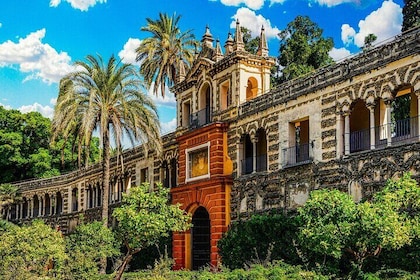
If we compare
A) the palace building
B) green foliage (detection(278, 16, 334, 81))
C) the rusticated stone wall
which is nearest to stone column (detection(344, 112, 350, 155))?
the palace building

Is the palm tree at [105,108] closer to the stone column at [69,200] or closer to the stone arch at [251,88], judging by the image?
the stone arch at [251,88]

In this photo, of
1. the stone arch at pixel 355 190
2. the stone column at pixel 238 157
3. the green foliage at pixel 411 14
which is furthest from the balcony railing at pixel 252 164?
the green foliage at pixel 411 14

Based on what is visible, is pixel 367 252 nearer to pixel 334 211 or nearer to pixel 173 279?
pixel 334 211

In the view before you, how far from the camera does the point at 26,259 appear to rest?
22266 millimetres

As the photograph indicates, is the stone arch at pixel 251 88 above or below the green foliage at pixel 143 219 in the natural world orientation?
above

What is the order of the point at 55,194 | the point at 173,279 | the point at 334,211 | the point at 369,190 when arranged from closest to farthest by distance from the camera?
the point at 334,211, the point at 369,190, the point at 173,279, the point at 55,194

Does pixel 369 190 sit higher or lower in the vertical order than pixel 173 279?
higher

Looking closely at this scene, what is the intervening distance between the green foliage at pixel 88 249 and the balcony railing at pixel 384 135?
1088 cm

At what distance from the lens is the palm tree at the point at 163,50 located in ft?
140

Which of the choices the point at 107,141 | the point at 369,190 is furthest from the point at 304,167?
the point at 107,141

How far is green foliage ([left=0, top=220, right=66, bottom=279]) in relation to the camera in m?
22.0

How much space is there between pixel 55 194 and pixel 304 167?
33.7 m

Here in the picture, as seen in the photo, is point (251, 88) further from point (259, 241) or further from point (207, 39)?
point (259, 241)

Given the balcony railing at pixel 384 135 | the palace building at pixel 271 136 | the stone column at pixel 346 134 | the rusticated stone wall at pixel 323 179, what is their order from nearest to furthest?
the rusticated stone wall at pixel 323 179 < the palace building at pixel 271 136 < the balcony railing at pixel 384 135 < the stone column at pixel 346 134
